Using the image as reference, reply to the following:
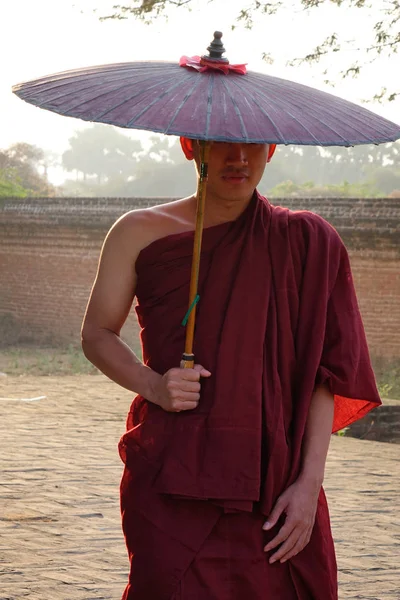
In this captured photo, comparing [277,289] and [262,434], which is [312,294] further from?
[262,434]

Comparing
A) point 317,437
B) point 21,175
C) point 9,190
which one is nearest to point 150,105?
point 317,437

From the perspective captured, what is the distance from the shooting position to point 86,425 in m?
9.32

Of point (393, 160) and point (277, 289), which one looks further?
point (393, 160)

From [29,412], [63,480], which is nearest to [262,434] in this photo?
[63,480]

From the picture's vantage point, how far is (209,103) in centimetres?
252

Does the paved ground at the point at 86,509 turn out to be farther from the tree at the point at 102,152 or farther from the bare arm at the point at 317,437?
the tree at the point at 102,152

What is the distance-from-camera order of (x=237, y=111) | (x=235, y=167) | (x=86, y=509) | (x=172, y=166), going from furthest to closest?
(x=172, y=166) → (x=86, y=509) → (x=235, y=167) → (x=237, y=111)

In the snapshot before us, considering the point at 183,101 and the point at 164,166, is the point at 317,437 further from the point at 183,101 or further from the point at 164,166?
the point at 164,166

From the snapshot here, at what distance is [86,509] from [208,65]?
3.68m

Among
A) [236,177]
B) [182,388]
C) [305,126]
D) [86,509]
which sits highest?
[305,126]

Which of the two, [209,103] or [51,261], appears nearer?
[209,103]

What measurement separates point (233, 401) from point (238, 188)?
0.55m

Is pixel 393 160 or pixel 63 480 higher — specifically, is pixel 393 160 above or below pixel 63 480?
above

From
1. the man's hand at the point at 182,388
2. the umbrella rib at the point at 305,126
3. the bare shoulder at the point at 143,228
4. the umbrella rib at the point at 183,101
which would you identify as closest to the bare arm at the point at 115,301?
the bare shoulder at the point at 143,228
